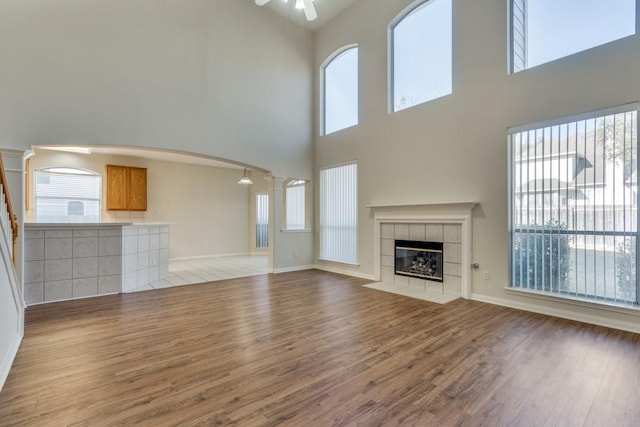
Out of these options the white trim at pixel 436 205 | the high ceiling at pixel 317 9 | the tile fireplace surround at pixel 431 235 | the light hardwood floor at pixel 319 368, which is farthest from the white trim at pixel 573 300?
the high ceiling at pixel 317 9

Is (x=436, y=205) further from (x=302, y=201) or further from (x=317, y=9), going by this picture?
(x=317, y=9)

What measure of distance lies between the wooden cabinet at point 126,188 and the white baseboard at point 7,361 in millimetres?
5659

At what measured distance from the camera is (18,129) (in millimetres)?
3984

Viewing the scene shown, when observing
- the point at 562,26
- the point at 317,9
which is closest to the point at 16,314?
the point at 562,26

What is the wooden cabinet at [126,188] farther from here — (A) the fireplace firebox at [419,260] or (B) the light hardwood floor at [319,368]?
(A) the fireplace firebox at [419,260]

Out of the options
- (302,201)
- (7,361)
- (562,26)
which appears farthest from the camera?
(302,201)

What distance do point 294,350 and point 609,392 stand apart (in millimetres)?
2214

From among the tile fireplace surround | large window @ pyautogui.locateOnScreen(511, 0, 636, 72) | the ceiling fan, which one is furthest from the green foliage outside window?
the ceiling fan

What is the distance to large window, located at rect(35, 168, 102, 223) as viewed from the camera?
22.8 feet

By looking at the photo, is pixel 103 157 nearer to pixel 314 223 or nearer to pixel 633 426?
pixel 314 223

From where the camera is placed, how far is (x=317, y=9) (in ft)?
20.5

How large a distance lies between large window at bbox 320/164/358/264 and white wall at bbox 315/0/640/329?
0.75 feet

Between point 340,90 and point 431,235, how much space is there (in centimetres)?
372

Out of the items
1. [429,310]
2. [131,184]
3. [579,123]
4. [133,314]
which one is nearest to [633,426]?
[429,310]
